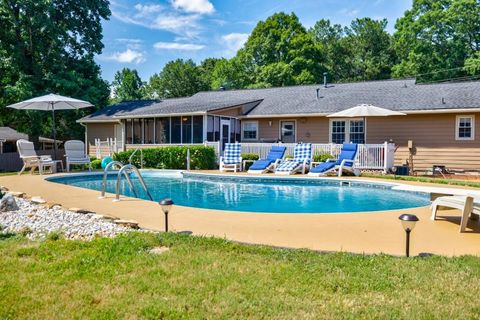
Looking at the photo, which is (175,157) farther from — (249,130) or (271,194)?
(271,194)

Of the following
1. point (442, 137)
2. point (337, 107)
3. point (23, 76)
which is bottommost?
point (442, 137)

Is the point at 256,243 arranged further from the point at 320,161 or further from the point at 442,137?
the point at 442,137

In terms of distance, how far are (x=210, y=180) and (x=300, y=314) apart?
38.8 ft

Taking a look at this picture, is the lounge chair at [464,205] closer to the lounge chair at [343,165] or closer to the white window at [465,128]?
the lounge chair at [343,165]

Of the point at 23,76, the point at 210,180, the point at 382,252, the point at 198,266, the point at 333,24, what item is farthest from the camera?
the point at 333,24

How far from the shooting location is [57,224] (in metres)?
5.50

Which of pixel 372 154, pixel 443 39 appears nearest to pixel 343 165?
pixel 372 154

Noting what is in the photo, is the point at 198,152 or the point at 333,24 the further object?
the point at 333,24

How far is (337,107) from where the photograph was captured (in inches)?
713

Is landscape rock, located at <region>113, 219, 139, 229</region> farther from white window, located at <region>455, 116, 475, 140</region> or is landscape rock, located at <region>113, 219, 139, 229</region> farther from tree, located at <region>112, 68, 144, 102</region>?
tree, located at <region>112, 68, 144, 102</region>

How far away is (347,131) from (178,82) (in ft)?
95.0

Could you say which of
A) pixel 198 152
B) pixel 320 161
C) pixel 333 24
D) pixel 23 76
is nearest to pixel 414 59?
pixel 333 24

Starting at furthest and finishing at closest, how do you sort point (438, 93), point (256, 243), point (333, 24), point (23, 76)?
point (333, 24) → point (23, 76) → point (438, 93) → point (256, 243)

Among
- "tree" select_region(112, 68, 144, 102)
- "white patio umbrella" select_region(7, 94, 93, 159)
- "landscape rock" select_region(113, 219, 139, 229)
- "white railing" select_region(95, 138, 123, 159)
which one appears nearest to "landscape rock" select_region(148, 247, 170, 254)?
"landscape rock" select_region(113, 219, 139, 229)
